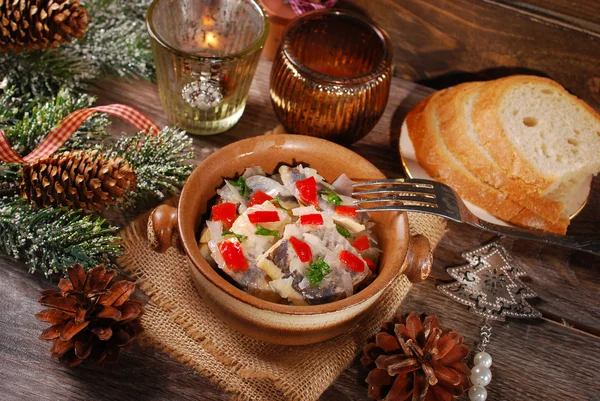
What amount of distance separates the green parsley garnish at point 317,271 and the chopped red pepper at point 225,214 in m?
0.24

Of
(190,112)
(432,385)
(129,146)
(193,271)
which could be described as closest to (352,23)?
(190,112)

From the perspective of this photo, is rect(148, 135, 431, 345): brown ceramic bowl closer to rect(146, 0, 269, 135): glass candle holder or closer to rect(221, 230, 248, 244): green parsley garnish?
rect(221, 230, 248, 244): green parsley garnish

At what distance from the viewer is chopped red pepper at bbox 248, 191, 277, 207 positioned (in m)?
1.64

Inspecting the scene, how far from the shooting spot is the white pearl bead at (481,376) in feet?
5.17

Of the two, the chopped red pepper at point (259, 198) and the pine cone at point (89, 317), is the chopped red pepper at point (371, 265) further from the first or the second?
the pine cone at point (89, 317)

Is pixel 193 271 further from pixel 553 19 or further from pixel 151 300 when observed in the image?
pixel 553 19

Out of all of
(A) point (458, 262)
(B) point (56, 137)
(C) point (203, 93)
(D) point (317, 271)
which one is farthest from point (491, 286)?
(B) point (56, 137)

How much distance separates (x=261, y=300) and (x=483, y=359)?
604 millimetres

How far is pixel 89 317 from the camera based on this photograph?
57.2 inches

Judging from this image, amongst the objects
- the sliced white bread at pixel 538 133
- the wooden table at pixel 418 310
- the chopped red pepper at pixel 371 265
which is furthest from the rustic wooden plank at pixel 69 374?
the sliced white bread at pixel 538 133

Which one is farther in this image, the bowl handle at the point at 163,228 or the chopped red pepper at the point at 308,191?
the chopped red pepper at the point at 308,191

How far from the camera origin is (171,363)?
1.55m

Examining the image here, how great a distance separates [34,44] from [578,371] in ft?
5.88

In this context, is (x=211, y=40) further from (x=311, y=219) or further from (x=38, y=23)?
(x=311, y=219)
